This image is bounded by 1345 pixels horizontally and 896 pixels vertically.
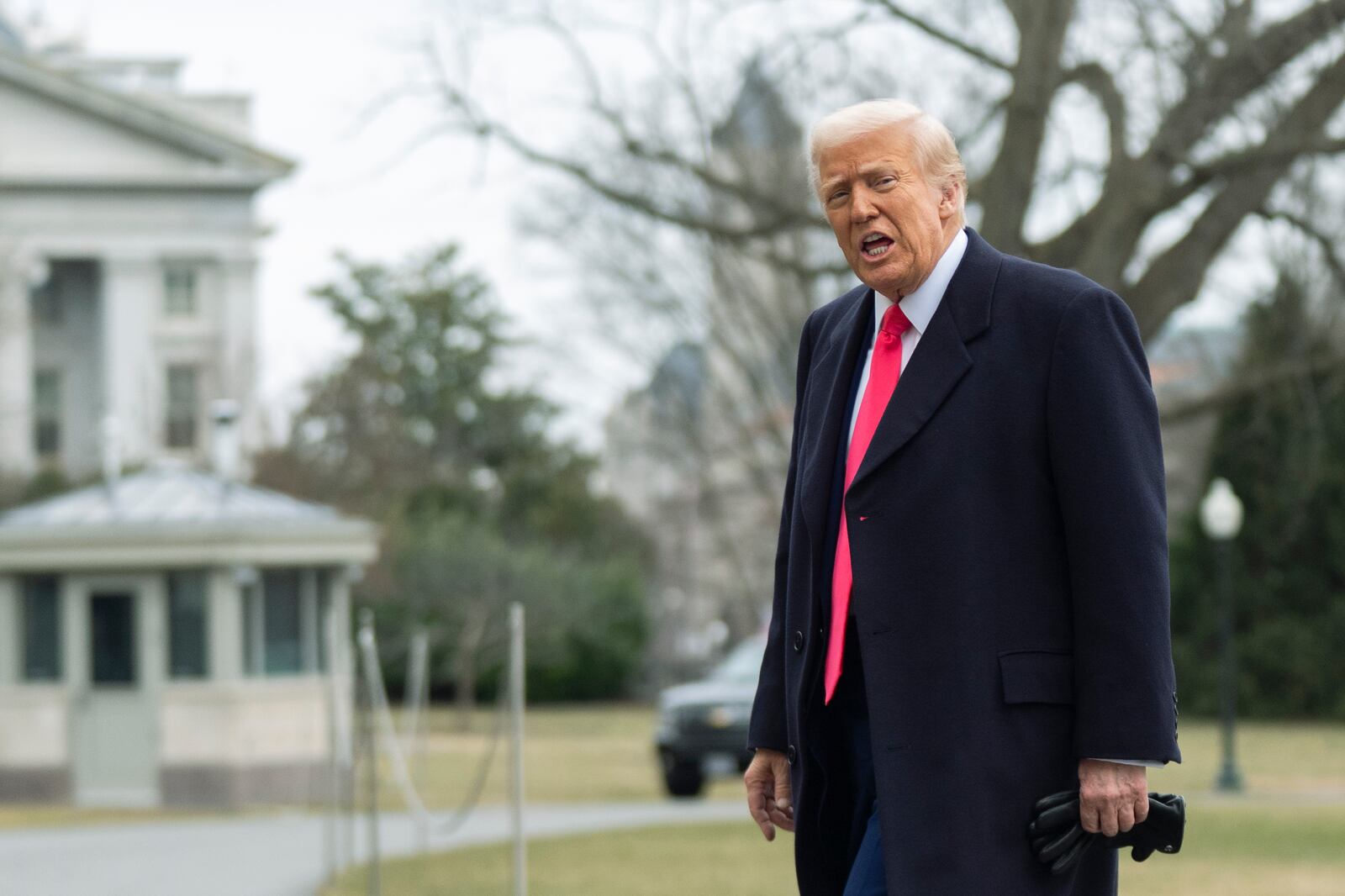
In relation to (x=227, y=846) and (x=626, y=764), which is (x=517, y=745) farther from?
(x=626, y=764)

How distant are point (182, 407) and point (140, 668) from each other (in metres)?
32.2

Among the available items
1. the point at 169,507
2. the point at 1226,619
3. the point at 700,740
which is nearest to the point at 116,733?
the point at 169,507

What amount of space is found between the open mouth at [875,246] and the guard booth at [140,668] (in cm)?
1764

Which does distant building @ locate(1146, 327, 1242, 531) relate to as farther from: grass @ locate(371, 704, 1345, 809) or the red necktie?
grass @ locate(371, 704, 1345, 809)

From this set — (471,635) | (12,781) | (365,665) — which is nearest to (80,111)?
(471,635)

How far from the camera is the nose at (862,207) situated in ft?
11.9

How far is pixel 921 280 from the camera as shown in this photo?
3.74m

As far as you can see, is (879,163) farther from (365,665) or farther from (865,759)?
(365,665)

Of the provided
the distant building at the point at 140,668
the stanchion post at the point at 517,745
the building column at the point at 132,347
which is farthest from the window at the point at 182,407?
the stanchion post at the point at 517,745

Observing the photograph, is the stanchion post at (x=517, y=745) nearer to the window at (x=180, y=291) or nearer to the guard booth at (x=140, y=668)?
the guard booth at (x=140, y=668)

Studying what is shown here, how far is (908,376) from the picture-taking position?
A: 11.9 feet

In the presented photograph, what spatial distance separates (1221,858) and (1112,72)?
5039 millimetres

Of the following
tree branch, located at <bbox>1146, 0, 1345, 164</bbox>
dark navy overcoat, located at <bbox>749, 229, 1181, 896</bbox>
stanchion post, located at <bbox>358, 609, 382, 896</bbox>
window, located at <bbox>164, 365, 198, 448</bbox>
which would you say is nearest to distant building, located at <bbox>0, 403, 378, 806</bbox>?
stanchion post, located at <bbox>358, 609, 382, 896</bbox>

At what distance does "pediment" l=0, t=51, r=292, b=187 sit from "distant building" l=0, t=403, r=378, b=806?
33076 mm
